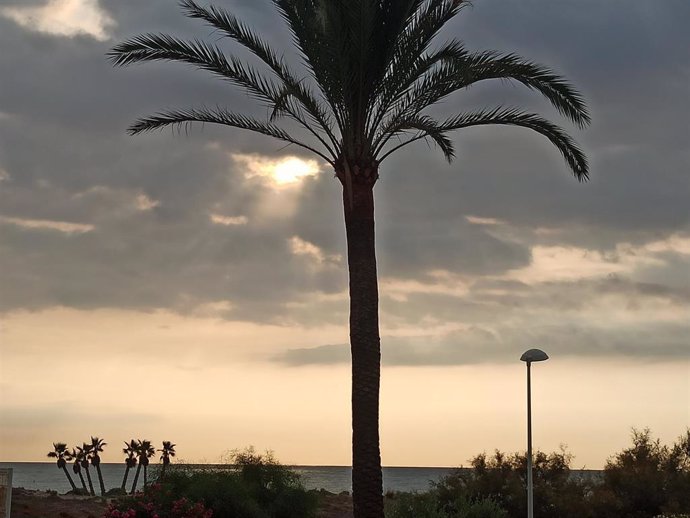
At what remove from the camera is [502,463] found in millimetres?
33969

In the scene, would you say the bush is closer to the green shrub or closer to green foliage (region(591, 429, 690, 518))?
the green shrub

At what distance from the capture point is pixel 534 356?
24.4 m

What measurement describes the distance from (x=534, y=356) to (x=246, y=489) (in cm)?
1212

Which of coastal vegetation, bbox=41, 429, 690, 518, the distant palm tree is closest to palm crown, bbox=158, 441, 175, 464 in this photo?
the distant palm tree

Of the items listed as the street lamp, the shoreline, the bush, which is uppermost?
the street lamp

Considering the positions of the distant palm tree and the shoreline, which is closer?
the shoreline

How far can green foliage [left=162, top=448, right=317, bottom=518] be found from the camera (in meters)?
30.9

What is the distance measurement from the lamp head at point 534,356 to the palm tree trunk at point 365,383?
4.50 m

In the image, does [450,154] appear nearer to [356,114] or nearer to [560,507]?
[356,114]

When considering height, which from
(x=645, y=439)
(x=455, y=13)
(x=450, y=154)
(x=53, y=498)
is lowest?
(x=53, y=498)

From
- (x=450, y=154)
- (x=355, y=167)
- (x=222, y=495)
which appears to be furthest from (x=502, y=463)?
(x=355, y=167)

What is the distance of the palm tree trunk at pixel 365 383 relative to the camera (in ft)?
70.6

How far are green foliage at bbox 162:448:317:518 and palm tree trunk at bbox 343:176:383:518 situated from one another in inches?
377

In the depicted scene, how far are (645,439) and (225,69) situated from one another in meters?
21.0
